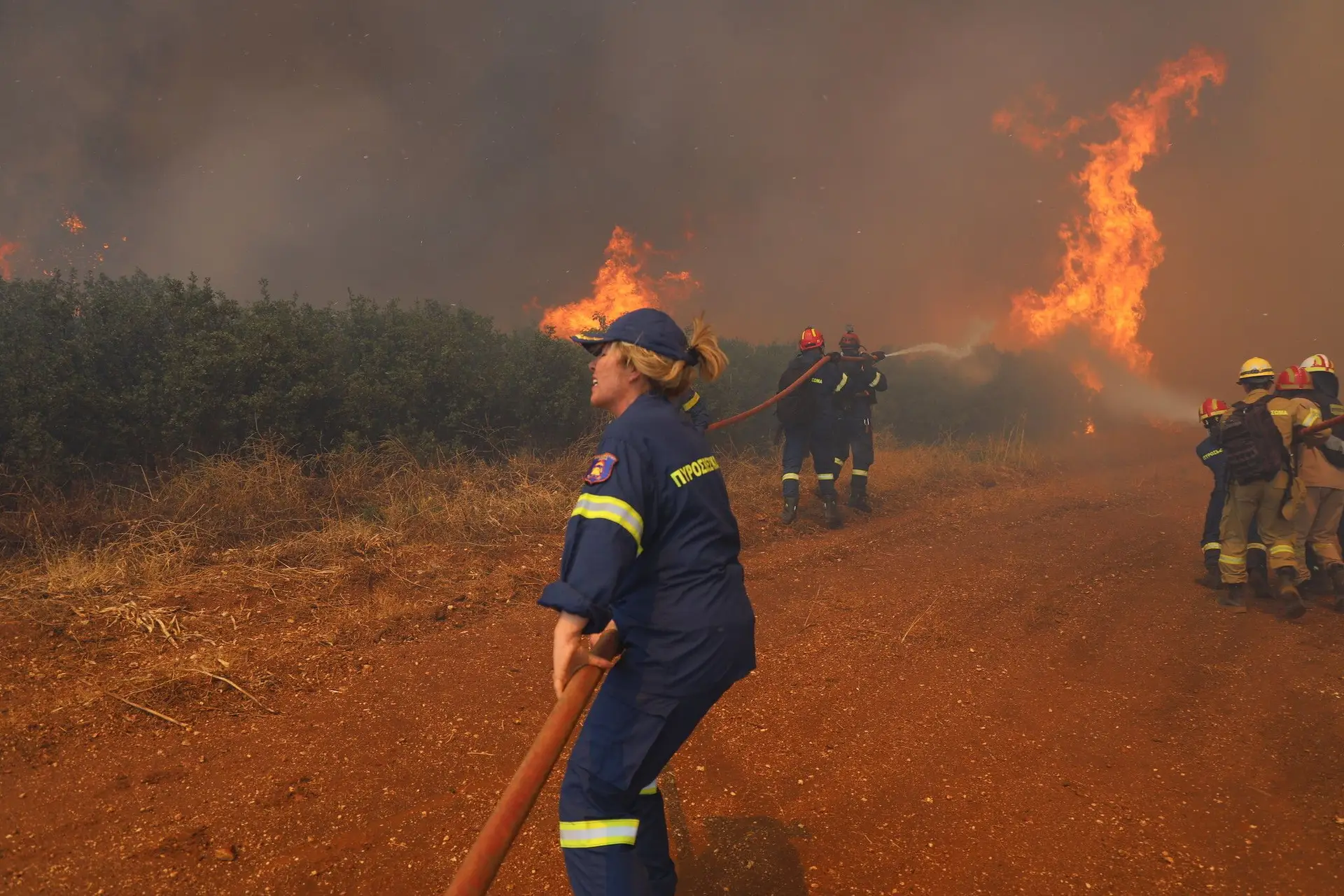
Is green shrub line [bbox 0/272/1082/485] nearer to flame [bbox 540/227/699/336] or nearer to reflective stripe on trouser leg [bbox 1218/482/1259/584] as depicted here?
reflective stripe on trouser leg [bbox 1218/482/1259/584]

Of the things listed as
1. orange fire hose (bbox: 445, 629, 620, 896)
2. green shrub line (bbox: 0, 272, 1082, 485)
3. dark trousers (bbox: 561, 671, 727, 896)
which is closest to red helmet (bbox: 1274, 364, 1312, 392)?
dark trousers (bbox: 561, 671, 727, 896)

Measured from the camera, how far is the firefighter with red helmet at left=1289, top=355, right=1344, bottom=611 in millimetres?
6855

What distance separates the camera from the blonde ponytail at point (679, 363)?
Answer: 7.80ft

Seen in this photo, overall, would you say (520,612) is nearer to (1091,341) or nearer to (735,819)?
(735,819)

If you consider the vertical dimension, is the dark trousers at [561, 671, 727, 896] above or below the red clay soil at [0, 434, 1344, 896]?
above

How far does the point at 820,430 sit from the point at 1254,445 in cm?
435

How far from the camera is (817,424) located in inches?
381

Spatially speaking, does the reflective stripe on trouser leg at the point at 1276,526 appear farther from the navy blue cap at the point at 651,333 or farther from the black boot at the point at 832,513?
the navy blue cap at the point at 651,333

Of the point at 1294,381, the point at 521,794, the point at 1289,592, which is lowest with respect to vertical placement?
the point at 1289,592

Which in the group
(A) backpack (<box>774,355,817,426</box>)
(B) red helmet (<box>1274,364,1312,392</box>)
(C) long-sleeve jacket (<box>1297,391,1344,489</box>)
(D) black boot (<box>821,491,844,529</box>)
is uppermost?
(B) red helmet (<box>1274,364,1312,392</box>)

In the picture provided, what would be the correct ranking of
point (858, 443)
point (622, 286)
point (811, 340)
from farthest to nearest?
point (622, 286), point (858, 443), point (811, 340)

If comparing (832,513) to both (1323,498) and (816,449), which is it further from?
(1323,498)

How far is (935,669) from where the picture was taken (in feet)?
17.2

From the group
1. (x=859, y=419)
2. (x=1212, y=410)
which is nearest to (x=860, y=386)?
(x=859, y=419)
